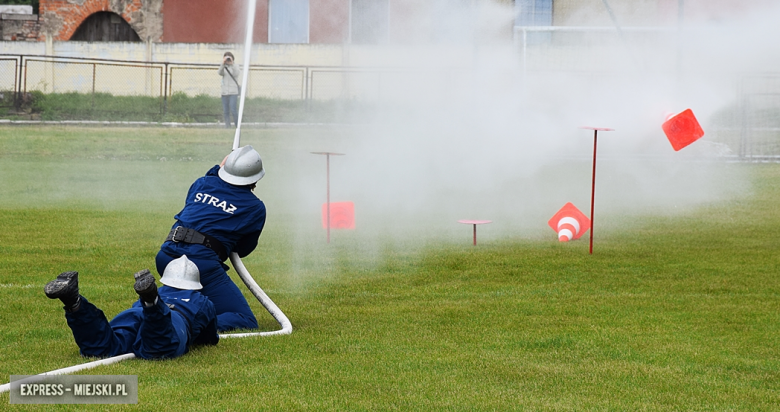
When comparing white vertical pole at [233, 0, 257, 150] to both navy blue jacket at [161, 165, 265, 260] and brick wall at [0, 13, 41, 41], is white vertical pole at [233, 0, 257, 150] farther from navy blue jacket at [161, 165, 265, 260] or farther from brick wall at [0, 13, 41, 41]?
brick wall at [0, 13, 41, 41]

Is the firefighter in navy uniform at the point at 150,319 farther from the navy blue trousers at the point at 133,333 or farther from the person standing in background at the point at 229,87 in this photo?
the person standing in background at the point at 229,87

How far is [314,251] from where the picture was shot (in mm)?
11938

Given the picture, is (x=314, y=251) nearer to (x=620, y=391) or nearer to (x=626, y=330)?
(x=626, y=330)

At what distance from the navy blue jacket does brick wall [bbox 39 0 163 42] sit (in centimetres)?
Answer: 3146

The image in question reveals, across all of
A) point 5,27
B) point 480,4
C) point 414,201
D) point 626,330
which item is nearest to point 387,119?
point 414,201

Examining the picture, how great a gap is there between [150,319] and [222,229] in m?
1.42

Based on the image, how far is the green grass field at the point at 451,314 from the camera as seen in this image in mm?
5688

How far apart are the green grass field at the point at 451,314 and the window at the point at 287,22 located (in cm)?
999

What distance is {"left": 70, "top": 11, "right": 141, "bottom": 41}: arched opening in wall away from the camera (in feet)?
128

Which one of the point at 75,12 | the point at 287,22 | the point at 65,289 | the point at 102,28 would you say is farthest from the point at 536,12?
the point at 75,12

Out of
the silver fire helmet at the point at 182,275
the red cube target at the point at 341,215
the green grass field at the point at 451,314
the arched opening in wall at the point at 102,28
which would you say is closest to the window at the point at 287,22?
the green grass field at the point at 451,314

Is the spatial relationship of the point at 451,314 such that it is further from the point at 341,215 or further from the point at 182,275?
the point at 341,215

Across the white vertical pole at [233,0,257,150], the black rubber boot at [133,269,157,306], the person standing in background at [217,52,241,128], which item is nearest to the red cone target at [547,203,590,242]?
the white vertical pole at [233,0,257,150]

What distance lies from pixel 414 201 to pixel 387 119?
1.60m
